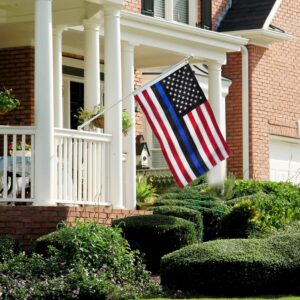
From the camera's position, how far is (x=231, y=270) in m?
14.8

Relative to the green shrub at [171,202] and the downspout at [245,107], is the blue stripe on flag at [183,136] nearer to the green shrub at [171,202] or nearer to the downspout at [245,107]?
the green shrub at [171,202]

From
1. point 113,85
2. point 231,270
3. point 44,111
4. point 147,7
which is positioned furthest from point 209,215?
point 147,7

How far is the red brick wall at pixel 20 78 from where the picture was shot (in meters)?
21.3

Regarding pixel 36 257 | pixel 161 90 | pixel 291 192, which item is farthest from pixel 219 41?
pixel 36 257

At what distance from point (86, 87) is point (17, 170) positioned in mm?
3258

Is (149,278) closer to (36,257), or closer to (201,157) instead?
(36,257)

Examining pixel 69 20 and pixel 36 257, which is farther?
pixel 69 20

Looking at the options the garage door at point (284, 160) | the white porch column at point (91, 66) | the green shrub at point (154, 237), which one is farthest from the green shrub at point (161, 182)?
the green shrub at point (154, 237)

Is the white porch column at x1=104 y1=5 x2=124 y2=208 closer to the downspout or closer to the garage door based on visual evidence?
the downspout

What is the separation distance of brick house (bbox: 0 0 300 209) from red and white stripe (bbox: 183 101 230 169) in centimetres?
118

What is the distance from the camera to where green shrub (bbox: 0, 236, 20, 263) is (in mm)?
15820

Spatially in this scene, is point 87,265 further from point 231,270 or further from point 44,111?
point 44,111

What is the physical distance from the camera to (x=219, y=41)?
2253 cm

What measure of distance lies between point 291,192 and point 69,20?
5054 mm
